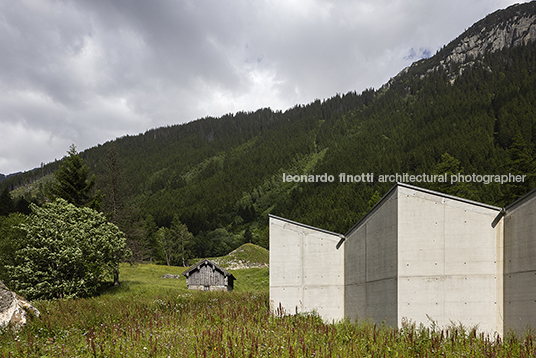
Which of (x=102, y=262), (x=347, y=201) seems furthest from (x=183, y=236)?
(x=102, y=262)

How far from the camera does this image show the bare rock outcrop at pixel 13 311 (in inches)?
377

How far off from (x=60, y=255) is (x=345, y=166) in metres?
121

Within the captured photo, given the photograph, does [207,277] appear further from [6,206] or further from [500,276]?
[6,206]

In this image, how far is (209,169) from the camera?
609ft

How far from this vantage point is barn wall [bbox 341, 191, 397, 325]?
10695mm

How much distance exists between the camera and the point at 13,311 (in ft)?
32.3

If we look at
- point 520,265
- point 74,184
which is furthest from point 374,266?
point 74,184

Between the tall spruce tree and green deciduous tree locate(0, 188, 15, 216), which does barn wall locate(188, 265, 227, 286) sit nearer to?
the tall spruce tree

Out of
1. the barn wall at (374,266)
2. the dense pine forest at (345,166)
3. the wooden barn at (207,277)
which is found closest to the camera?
the barn wall at (374,266)

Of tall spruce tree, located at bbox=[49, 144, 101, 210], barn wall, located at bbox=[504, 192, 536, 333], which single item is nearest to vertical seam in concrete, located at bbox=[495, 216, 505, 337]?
barn wall, located at bbox=[504, 192, 536, 333]

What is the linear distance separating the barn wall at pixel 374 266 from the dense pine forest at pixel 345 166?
33392 millimetres

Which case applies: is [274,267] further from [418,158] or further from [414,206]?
[418,158]

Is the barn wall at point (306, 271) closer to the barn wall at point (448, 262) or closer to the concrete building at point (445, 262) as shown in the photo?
the concrete building at point (445, 262)

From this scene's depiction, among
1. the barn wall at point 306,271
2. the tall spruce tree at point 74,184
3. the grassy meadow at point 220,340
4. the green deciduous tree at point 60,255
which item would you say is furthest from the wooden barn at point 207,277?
the grassy meadow at point 220,340
